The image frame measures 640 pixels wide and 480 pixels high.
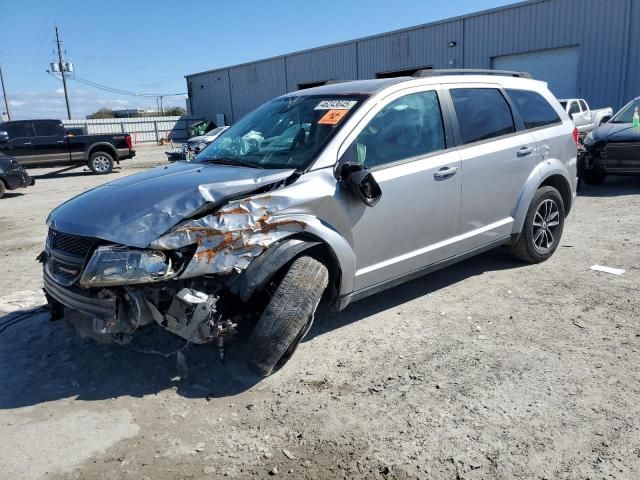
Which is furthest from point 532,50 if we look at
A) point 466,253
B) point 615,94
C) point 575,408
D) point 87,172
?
point 575,408

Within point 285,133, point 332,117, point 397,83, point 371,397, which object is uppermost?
point 397,83

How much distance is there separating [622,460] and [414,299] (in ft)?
7.63

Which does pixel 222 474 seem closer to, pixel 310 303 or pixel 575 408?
pixel 310 303

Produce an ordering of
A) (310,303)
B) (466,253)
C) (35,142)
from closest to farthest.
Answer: (310,303)
(466,253)
(35,142)

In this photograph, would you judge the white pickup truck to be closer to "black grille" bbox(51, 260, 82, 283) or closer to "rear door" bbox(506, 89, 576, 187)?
"rear door" bbox(506, 89, 576, 187)

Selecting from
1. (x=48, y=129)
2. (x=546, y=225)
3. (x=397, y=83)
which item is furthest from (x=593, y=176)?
(x=48, y=129)

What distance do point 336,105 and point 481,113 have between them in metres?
1.50

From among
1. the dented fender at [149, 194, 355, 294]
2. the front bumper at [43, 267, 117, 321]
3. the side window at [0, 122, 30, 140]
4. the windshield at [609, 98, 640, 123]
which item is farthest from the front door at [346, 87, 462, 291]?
the side window at [0, 122, 30, 140]

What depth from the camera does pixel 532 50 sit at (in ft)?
70.5

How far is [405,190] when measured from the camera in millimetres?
4047

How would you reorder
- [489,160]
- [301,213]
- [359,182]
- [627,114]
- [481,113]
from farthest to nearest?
[627,114], [481,113], [489,160], [359,182], [301,213]

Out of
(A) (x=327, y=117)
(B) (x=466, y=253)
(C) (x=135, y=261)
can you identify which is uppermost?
(A) (x=327, y=117)

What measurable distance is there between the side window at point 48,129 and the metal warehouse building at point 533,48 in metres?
8.17

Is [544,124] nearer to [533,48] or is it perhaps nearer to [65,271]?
[65,271]
